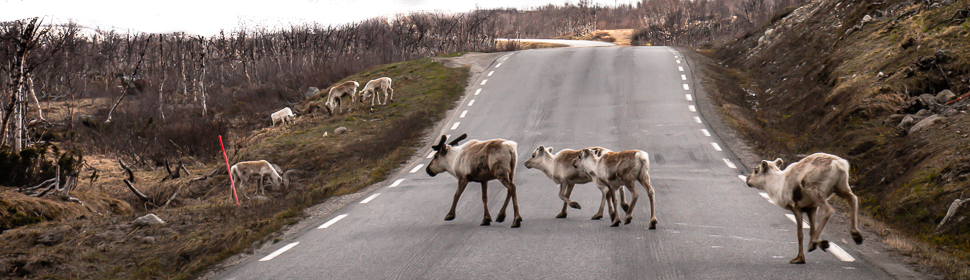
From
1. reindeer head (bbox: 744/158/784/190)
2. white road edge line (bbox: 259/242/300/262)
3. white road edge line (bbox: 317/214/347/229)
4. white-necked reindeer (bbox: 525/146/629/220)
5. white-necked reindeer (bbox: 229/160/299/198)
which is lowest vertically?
white-necked reindeer (bbox: 229/160/299/198)

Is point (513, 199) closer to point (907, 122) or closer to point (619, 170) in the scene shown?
point (619, 170)

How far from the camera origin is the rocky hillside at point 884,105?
390 inches

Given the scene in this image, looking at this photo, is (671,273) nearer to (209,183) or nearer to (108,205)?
(108,205)

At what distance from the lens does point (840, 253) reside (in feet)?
24.8

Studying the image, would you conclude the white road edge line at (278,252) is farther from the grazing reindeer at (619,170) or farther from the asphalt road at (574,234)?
the grazing reindeer at (619,170)

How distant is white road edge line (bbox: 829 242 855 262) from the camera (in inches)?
288

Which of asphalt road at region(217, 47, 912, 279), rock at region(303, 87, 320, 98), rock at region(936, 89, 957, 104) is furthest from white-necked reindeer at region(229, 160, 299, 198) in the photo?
rock at region(303, 87, 320, 98)

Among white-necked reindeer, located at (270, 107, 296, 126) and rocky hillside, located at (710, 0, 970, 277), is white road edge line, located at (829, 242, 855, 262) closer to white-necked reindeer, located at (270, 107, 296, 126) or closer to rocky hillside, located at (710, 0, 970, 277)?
rocky hillside, located at (710, 0, 970, 277)

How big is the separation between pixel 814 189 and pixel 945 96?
10004 millimetres

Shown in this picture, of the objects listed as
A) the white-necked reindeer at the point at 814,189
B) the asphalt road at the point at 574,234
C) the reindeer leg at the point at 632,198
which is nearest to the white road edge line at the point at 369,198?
the asphalt road at the point at 574,234

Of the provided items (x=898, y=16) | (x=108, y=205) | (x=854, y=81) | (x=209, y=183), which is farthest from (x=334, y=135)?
(x=898, y=16)

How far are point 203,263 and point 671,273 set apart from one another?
6.09 meters

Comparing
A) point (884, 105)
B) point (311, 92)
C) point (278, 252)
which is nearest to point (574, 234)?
point (278, 252)

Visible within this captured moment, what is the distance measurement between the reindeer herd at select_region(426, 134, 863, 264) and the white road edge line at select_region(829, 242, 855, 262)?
27 cm
